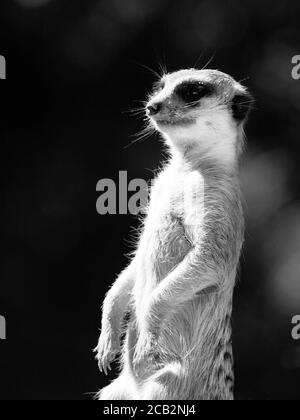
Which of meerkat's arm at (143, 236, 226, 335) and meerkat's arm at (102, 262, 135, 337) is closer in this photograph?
meerkat's arm at (143, 236, 226, 335)

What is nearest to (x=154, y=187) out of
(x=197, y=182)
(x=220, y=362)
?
(x=197, y=182)

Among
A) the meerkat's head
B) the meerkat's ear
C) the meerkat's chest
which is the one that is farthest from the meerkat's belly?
the meerkat's ear

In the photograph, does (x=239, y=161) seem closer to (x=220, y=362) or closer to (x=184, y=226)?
(x=184, y=226)

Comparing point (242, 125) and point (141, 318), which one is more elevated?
point (242, 125)

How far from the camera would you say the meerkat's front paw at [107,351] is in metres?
2.70

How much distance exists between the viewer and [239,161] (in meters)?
2.82

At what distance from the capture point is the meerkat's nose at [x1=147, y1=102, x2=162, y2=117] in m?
2.57

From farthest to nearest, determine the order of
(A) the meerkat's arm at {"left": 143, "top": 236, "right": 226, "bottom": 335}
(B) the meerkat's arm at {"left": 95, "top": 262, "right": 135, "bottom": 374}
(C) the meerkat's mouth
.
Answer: (B) the meerkat's arm at {"left": 95, "top": 262, "right": 135, "bottom": 374} → (C) the meerkat's mouth → (A) the meerkat's arm at {"left": 143, "top": 236, "right": 226, "bottom": 335}

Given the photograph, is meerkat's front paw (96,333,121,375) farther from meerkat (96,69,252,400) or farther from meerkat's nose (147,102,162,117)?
meerkat's nose (147,102,162,117)

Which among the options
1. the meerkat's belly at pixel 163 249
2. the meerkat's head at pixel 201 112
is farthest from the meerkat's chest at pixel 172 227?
the meerkat's head at pixel 201 112

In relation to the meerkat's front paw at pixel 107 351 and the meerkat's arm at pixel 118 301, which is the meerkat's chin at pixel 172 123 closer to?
the meerkat's arm at pixel 118 301

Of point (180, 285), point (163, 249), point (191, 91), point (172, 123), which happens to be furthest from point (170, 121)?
point (180, 285)

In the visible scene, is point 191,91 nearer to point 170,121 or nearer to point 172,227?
point 170,121

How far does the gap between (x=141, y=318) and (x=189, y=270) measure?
237 millimetres
